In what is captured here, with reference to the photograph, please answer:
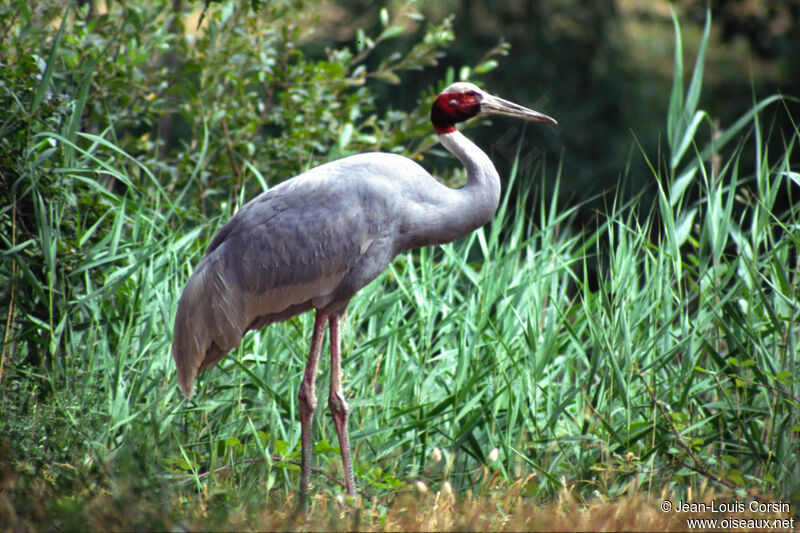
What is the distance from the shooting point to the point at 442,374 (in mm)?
4293

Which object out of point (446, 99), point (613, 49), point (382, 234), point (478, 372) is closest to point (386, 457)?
point (478, 372)

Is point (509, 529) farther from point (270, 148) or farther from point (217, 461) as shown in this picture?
point (270, 148)

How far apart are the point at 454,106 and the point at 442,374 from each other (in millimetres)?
1264

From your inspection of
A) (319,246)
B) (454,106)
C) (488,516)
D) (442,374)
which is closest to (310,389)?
(319,246)

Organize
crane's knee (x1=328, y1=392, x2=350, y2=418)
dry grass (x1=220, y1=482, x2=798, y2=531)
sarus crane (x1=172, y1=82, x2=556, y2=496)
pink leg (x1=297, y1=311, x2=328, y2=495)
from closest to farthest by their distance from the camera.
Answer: dry grass (x1=220, y1=482, x2=798, y2=531), sarus crane (x1=172, y1=82, x2=556, y2=496), pink leg (x1=297, y1=311, x2=328, y2=495), crane's knee (x1=328, y1=392, x2=350, y2=418)

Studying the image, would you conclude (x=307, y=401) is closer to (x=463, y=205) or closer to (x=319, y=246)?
(x=319, y=246)

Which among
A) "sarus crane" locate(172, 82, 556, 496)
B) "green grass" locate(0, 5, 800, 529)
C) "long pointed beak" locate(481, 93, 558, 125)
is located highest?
"long pointed beak" locate(481, 93, 558, 125)

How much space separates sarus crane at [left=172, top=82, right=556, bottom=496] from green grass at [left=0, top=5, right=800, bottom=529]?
29 centimetres

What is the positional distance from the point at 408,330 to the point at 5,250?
1.80 meters

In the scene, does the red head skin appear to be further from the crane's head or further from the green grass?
the green grass

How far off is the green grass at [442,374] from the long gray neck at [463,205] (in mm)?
552

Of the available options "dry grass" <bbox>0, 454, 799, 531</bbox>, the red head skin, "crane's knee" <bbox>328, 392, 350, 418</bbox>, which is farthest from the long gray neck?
"dry grass" <bbox>0, 454, 799, 531</bbox>

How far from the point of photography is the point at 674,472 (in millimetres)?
3400

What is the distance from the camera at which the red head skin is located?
381cm
